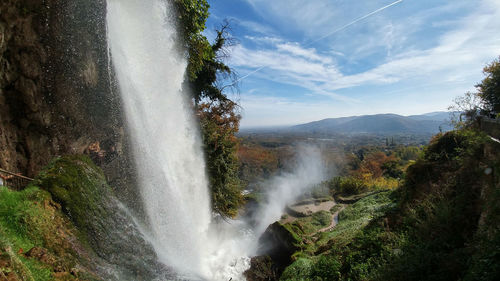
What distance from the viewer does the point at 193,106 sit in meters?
14.2

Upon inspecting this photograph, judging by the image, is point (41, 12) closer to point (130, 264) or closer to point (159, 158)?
point (159, 158)

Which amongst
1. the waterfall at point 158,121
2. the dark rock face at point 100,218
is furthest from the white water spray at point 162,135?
the dark rock face at point 100,218

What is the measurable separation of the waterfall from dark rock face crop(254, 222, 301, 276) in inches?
188

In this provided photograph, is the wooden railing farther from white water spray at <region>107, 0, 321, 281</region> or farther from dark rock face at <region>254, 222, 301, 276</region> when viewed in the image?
dark rock face at <region>254, 222, 301, 276</region>

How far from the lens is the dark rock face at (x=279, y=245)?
42.5 ft

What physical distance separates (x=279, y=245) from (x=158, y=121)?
10992mm

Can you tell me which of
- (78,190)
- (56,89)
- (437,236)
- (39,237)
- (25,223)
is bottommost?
(437,236)

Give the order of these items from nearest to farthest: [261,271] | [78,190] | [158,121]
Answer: [78,190], [158,121], [261,271]

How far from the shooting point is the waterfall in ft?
28.2

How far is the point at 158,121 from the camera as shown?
10172 mm

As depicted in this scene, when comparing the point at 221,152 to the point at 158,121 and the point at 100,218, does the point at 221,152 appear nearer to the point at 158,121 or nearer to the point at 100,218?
the point at 158,121

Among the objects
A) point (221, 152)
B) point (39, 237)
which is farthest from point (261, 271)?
point (39, 237)

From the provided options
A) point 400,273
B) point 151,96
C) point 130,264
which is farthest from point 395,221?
point 151,96

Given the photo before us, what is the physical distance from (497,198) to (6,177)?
11061mm
